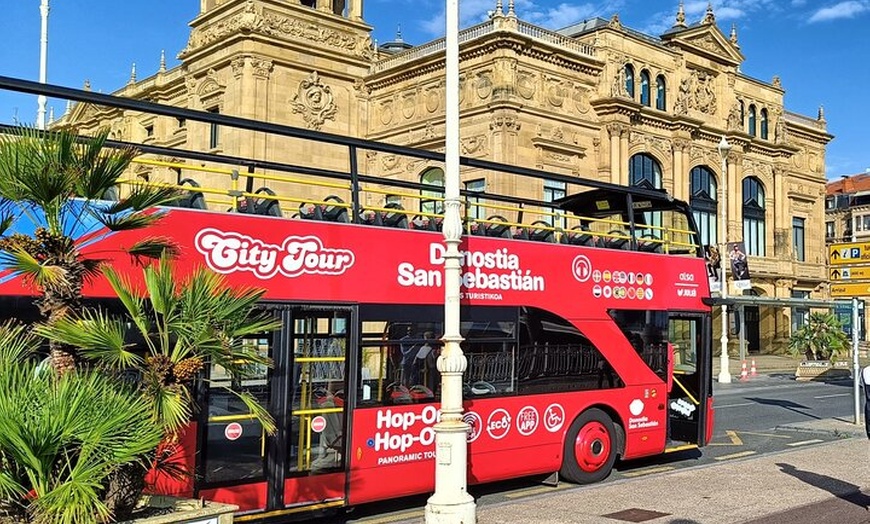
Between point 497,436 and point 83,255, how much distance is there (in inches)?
234

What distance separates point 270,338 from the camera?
31.0ft

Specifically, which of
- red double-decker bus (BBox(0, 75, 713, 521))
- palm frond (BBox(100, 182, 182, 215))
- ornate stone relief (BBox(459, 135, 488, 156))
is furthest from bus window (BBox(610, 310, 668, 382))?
ornate stone relief (BBox(459, 135, 488, 156))

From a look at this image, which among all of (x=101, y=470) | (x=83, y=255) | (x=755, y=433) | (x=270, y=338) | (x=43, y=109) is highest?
(x=43, y=109)

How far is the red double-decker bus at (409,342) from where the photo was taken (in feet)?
30.0

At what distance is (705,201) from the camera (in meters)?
53.6

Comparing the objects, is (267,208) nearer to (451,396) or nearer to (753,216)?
(451,396)

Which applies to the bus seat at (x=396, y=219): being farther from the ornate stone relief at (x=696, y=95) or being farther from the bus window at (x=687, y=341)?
the ornate stone relief at (x=696, y=95)

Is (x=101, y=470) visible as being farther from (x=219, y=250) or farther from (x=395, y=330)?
(x=395, y=330)

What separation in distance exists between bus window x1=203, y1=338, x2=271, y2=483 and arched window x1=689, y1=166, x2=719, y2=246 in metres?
46.7

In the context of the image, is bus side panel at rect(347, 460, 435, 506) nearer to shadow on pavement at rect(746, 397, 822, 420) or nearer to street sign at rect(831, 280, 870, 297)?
street sign at rect(831, 280, 870, 297)

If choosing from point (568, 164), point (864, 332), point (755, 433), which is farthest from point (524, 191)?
point (864, 332)

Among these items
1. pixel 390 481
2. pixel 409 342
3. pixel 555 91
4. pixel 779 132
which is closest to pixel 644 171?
pixel 555 91

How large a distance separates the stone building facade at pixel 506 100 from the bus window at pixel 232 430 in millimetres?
32084

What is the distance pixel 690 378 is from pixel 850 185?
107m
